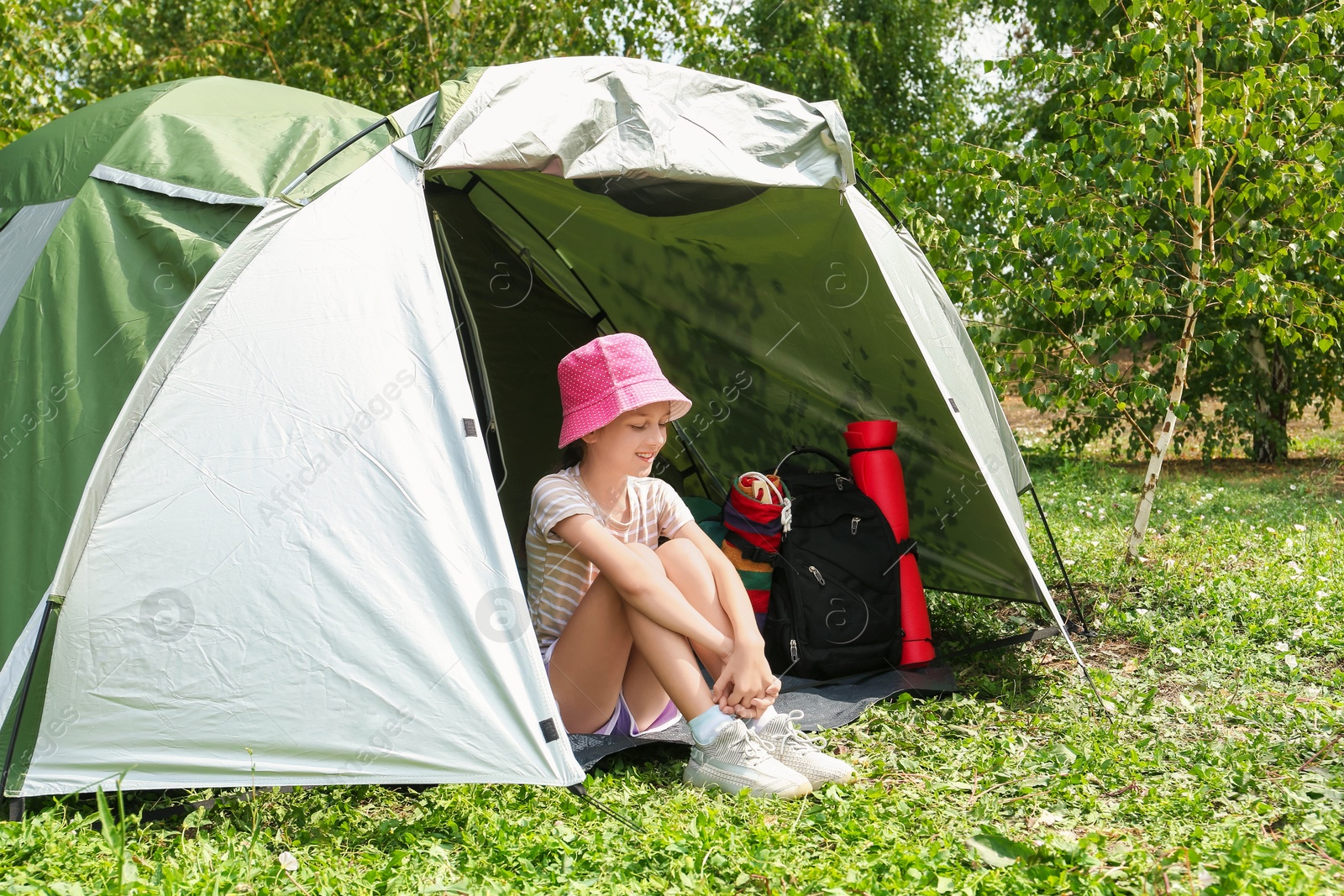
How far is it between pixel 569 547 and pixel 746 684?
0.56 m

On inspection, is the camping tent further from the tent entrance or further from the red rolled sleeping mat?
the tent entrance

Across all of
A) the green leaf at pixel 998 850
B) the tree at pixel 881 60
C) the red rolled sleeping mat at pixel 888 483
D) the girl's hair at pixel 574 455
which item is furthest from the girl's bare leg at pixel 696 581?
the tree at pixel 881 60

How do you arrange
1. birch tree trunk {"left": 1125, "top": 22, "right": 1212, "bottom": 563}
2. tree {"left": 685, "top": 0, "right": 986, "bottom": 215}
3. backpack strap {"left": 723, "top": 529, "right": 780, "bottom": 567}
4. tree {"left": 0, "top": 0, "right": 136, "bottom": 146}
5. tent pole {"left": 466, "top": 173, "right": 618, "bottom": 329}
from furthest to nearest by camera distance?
1. tree {"left": 685, "top": 0, "right": 986, "bottom": 215}
2. tree {"left": 0, "top": 0, "right": 136, "bottom": 146}
3. birch tree trunk {"left": 1125, "top": 22, "right": 1212, "bottom": 563}
4. tent pole {"left": 466, "top": 173, "right": 618, "bottom": 329}
5. backpack strap {"left": 723, "top": 529, "right": 780, "bottom": 567}

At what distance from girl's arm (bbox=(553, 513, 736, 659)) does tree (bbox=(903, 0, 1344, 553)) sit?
7.79 feet

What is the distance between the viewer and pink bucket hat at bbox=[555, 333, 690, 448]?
8.79ft

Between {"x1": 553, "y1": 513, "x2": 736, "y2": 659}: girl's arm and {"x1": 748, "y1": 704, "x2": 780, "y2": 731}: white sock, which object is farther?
{"x1": 748, "y1": 704, "x2": 780, "y2": 731}: white sock

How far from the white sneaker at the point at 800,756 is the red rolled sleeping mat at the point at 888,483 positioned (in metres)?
0.93

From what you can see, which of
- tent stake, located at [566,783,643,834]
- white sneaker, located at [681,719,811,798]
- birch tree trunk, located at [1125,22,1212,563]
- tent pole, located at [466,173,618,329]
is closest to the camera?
tent stake, located at [566,783,643,834]

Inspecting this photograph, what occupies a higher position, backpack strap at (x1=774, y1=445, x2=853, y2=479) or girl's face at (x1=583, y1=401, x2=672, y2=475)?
girl's face at (x1=583, y1=401, x2=672, y2=475)

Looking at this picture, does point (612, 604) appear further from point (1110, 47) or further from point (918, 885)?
point (1110, 47)

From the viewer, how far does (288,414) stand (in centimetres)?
238

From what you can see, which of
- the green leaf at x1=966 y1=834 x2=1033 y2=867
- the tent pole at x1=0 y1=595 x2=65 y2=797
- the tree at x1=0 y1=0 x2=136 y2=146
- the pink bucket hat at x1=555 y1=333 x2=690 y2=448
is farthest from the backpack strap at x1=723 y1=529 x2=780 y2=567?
the tree at x1=0 y1=0 x2=136 y2=146

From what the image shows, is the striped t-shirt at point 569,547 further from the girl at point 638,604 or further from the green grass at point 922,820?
the green grass at point 922,820

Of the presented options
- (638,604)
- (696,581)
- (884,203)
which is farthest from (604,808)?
(884,203)
